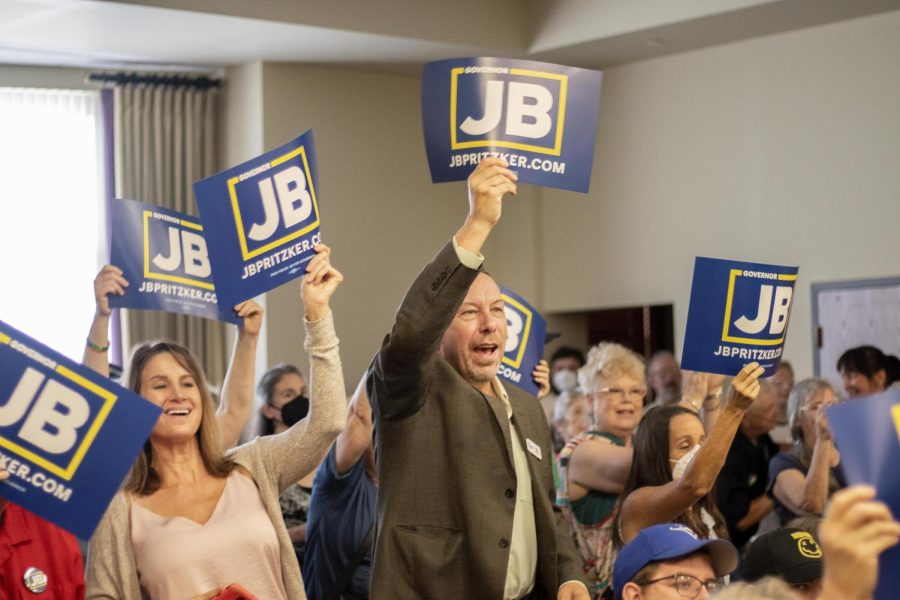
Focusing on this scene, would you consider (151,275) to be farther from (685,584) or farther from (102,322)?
(685,584)

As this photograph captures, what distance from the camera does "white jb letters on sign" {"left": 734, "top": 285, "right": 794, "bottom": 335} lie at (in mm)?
3555

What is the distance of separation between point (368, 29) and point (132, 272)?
4.00 meters

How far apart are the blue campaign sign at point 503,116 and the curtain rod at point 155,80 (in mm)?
5688

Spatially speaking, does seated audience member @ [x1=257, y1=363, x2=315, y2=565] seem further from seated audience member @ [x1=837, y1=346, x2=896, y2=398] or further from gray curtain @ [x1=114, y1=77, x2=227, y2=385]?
gray curtain @ [x1=114, y1=77, x2=227, y2=385]

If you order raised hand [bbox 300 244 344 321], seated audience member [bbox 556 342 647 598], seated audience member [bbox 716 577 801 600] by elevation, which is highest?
raised hand [bbox 300 244 344 321]

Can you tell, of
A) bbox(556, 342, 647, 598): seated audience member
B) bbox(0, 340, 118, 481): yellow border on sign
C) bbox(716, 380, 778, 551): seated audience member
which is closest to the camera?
bbox(0, 340, 118, 481): yellow border on sign

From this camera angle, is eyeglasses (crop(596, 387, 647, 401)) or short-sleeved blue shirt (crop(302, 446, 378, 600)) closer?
short-sleeved blue shirt (crop(302, 446, 378, 600))

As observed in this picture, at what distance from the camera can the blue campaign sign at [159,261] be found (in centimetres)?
410

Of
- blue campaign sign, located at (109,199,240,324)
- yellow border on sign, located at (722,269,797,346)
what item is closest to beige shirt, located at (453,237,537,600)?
yellow border on sign, located at (722,269,797,346)

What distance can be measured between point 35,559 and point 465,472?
966 millimetres

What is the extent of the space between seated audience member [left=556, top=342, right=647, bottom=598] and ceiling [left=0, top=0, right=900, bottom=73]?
3.32 meters

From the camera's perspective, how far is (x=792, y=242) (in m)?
7.80

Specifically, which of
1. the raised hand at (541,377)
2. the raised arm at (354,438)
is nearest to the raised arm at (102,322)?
the raised arm at (354,438)

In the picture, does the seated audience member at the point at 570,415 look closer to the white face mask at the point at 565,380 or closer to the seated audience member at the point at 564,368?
the seated audience member at the point at 564,368
